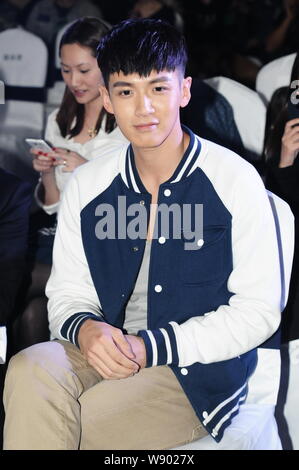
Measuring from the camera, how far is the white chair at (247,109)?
2896 millimetres

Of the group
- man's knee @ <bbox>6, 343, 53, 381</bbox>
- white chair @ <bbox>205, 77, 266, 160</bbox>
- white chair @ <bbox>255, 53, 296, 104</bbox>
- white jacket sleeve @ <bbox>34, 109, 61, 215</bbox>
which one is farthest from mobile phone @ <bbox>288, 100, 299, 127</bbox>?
man's knee @ <bbox>6, 343, 53, 381</bbox>

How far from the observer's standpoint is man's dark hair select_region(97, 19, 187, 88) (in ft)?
5.28

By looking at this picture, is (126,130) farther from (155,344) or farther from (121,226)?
(155,344)

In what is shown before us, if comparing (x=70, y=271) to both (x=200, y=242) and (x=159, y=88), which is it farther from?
(x=159, y=88)

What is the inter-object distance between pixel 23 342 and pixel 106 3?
3.20 metres

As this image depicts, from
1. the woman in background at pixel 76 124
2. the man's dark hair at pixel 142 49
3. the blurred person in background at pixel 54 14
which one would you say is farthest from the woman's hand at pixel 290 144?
the blurred person in background at pixel 54 14

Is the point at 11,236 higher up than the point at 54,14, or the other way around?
the point at 54,14

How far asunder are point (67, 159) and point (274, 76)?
1.02 meters

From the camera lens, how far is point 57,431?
1428 mm

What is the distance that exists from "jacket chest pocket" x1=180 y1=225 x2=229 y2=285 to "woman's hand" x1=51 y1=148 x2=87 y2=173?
1.08m

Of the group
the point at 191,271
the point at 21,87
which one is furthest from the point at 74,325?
the point at 21,87

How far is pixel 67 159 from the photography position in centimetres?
262

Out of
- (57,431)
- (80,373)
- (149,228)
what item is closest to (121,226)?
(149,228)

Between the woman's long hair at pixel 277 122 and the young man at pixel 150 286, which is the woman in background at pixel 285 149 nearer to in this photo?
the woman's long hair at pixel 277 122
